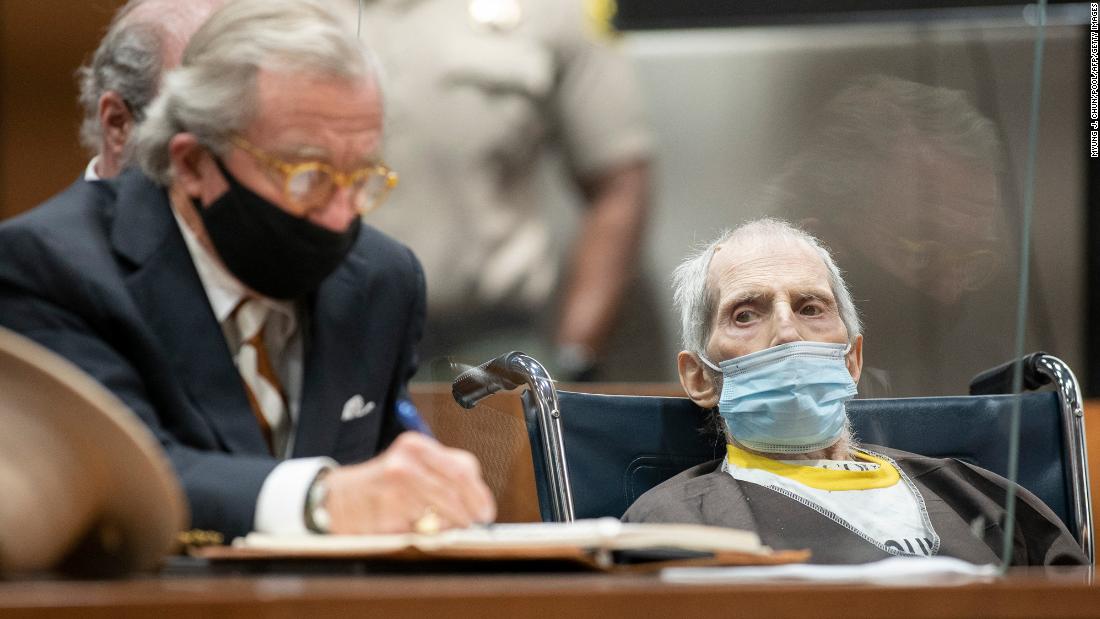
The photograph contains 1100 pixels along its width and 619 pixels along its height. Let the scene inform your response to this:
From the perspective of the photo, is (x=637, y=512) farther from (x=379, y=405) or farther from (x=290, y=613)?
(x=290, y=613)

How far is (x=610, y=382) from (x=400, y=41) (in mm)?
608

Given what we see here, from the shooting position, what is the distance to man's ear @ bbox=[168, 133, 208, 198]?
4.82 ft

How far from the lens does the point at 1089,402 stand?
261 centimetres

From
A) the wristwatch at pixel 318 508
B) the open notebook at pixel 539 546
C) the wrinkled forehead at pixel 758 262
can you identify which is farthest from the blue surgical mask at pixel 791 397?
the wristwatch at pixel 318 508

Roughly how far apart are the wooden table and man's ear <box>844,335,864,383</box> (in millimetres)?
766

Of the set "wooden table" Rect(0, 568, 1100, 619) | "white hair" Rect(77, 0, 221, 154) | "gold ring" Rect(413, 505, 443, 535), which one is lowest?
"wooden table" Rect(0, 568, 1100, 619)

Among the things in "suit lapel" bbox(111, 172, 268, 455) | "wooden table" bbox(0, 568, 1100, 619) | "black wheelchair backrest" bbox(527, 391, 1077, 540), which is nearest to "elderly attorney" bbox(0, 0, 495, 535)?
"suit lapel" bbox(111, 172, 268, 455)

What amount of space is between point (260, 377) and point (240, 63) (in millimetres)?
382

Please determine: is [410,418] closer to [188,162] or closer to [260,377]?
[260,377]

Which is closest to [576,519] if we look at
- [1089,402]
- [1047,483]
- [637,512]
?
[637,512]

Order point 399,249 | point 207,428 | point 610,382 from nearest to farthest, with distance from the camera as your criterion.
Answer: point 207,428
point 399,249
point 610,382

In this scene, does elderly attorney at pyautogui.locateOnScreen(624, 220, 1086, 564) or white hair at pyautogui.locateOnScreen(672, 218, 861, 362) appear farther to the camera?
white hair at pyautogui.locateOnScreen(672, 218, 861, 362)

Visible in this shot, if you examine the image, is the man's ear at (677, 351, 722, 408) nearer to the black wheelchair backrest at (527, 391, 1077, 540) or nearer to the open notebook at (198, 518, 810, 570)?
the black wheelchair backrest at (527, 391, 1077, 540)

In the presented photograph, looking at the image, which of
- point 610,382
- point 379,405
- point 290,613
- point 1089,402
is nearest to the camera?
point 290,613
